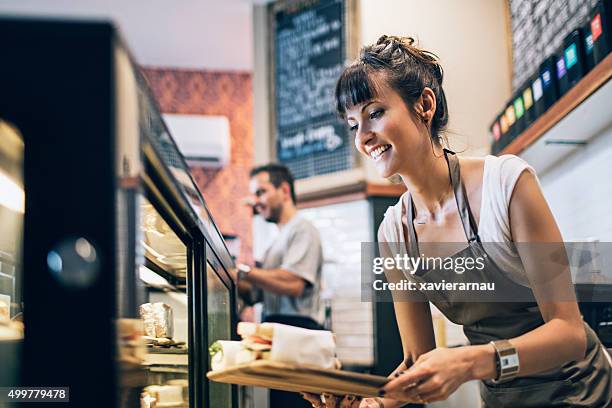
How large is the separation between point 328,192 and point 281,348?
3.08 metres

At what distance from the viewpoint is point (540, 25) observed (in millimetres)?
2533

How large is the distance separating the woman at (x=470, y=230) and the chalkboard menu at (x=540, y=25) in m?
1.06

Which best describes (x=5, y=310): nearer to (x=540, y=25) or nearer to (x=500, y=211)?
(x=500, y=211)

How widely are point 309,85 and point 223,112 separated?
169 cm

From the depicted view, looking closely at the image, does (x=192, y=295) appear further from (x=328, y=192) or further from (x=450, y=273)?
(x=328, y=192)

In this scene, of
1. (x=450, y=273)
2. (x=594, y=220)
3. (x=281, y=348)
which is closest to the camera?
→ (x=281, y=348)

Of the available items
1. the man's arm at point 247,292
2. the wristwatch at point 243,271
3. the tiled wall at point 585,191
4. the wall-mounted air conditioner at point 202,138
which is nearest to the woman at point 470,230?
the tiled wall at point 585,191

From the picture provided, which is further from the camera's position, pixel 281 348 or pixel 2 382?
pixel 281 348

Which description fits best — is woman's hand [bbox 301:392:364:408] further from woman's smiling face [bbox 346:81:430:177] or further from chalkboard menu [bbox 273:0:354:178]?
chalkboard menu [bbox 273:0:354:178]

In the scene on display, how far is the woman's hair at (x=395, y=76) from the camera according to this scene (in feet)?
4.39

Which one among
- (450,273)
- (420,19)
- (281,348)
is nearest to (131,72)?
(281,348)

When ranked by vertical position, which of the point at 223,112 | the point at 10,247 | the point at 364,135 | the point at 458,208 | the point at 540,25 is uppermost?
the point at 223,112

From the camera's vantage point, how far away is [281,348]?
92cm

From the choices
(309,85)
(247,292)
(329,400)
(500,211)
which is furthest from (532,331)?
(309,85)
